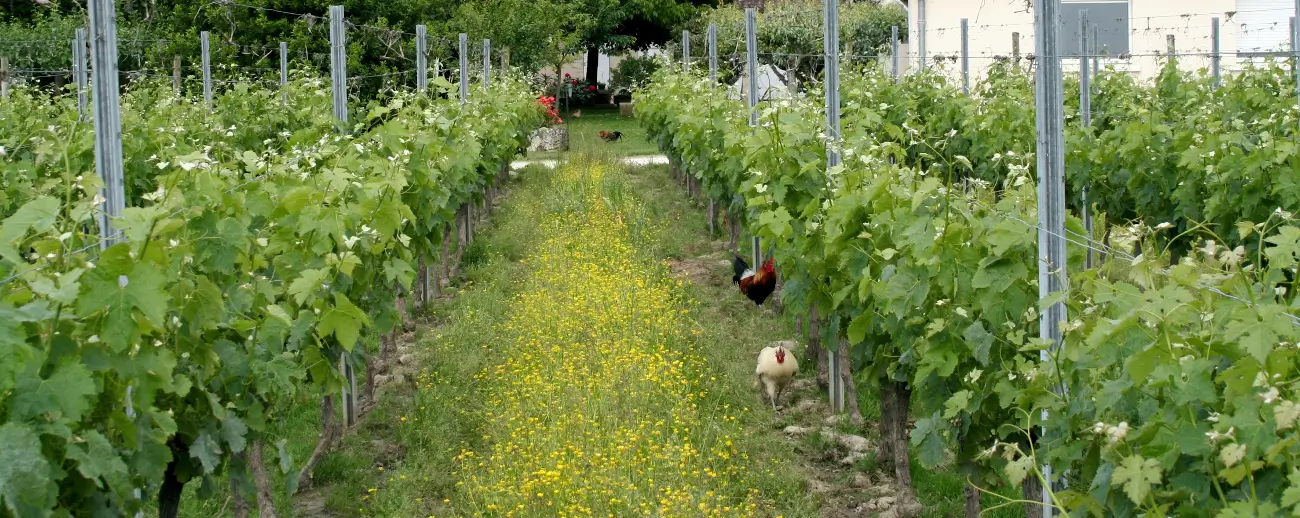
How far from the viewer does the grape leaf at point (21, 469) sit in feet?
9.11

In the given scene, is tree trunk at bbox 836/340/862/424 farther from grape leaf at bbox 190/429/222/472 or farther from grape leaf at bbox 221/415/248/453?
grape leaf at bbox 190/429/222/472

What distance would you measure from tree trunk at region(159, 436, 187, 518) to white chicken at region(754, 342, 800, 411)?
12.7ft

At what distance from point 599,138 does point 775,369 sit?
711 inches

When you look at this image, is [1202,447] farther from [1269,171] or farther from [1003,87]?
[1003,87]

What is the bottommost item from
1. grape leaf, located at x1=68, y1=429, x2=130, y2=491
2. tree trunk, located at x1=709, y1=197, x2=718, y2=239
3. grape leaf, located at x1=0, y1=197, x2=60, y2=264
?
grape leaf, located at x1=68, y1=429, x2=130, y2=491

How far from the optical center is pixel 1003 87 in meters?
12.1

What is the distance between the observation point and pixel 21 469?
2.79 meters

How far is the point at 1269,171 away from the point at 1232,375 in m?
4.73

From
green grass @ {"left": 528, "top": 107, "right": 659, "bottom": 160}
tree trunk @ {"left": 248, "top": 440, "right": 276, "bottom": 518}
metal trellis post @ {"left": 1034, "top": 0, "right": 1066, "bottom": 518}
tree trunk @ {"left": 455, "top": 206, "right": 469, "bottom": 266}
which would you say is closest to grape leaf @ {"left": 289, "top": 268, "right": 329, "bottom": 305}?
tree trunk @ {"left": 248, "top": 440, "right": 276, "bottom": 518}

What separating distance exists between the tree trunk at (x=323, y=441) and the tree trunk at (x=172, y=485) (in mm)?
2084

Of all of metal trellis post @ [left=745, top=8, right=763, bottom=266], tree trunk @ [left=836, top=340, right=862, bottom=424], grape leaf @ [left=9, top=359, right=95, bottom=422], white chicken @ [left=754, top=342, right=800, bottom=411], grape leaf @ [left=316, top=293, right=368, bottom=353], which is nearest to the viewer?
grape leaf @ [left=9, top=359, right=95, bottom=422]

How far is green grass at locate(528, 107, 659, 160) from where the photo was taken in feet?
Answer: 72.4

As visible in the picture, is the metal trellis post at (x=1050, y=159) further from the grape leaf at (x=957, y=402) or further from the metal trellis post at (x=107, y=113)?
the metal trellis post at (x=107, y=113)

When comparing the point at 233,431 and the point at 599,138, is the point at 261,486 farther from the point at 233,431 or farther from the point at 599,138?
the point at 599,138
